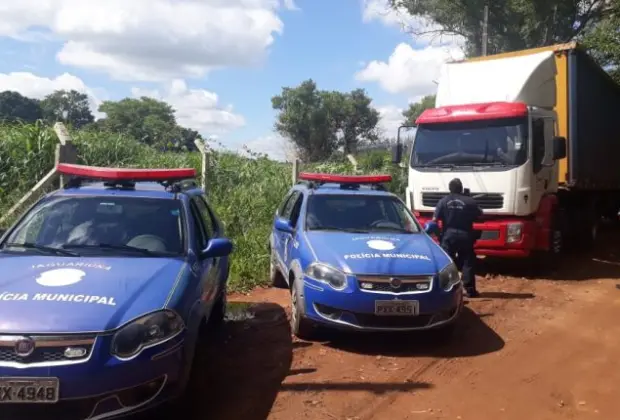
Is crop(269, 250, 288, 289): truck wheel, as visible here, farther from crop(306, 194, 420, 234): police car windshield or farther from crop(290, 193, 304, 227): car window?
crop(306, 194, 420, 234): police car windshield

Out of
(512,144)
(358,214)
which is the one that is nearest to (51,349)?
(358,214)

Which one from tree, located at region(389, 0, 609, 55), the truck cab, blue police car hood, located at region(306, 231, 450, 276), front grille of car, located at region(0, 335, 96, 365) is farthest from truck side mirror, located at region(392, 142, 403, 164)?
tree, located at region(389, 0, 609, 55)

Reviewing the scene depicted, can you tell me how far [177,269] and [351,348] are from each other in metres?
2.24

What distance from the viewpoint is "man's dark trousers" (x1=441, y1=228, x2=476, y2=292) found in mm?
8180

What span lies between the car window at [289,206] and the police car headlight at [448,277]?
2445mm

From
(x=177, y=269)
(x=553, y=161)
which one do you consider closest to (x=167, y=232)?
(x=177, y=269)

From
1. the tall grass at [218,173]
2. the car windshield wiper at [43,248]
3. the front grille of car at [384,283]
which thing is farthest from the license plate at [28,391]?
the tall grass at [218,173]

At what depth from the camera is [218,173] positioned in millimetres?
12867

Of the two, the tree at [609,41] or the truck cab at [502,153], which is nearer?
the truck cab at [502,153]

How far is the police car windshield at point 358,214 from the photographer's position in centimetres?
704

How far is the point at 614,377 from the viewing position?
5.25 metres

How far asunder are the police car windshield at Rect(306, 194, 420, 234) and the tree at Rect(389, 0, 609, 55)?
1939cm

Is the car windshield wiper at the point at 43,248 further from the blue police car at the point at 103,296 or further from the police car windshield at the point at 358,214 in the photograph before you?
the police car windshield at the point at 358,214

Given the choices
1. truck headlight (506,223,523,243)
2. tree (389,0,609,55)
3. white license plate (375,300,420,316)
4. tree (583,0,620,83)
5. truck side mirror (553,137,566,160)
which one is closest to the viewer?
white license plate (375,300,420,316)
